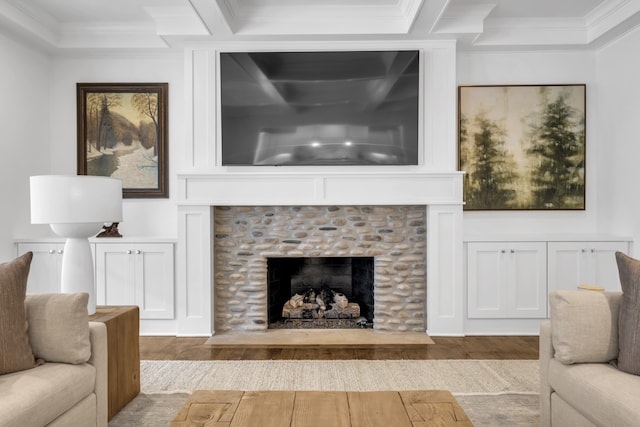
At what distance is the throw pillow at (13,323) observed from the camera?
5.84 ft

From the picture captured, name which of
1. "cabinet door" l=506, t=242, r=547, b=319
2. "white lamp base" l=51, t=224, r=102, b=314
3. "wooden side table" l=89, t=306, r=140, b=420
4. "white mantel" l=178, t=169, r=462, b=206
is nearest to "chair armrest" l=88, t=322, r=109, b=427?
"wooden side table" l=89, t=306, r=140, b=420

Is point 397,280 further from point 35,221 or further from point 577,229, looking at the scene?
point 35,221

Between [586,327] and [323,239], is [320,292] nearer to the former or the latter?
[323,239]

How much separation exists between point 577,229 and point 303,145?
276cm

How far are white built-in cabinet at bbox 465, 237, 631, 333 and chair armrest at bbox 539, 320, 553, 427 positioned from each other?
1830 mm

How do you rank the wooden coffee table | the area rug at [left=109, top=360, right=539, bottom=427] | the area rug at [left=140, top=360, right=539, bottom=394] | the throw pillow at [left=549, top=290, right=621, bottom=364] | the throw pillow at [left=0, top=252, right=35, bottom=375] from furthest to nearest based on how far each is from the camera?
1. the area rug at [left=140, top=360, right=539, bottom=394]
2. the area rug at [left=109, top=360, right=539, bottom=427]
3. the throw pillow at [left=549, top=290, right=621, bottom=364]
4. the throw pillow at [left=0, top=252, right=35, bottom=375]
5. the wooden coffee table

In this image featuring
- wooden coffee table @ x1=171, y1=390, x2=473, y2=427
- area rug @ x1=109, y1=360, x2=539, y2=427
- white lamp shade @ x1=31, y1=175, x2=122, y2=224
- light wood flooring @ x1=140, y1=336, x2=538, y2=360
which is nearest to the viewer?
wooden coffee table @ x1=171, y1=390, x2=473, y2=427

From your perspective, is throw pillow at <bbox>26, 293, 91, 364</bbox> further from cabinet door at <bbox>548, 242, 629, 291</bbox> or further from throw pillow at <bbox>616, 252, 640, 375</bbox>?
cabinet door at <bbox>548, 242, 629, 291</bbox>

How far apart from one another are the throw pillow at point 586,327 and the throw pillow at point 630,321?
56 mm

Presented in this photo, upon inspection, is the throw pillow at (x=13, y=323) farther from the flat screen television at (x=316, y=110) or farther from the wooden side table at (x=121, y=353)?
the flat screen television at (x=316, y=110)

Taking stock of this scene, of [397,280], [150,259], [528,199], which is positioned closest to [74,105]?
[150,259]

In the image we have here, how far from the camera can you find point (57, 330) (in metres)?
1.94

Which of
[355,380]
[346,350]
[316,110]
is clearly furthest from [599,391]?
[316,110]

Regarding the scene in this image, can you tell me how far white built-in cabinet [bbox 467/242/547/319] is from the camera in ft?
12.9
